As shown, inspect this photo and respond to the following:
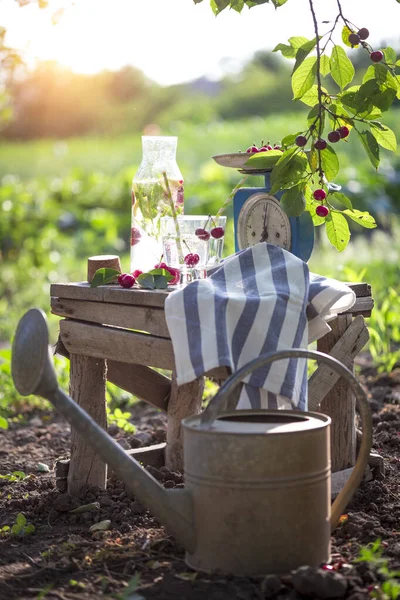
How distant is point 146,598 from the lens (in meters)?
1.81

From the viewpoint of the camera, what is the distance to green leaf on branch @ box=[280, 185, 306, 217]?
230 cm

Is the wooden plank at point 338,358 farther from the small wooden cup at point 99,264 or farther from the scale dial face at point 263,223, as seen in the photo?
the small wooden cup at point 99,264

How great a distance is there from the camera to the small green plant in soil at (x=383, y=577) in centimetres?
169

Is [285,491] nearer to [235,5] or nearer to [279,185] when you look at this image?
[279,185]

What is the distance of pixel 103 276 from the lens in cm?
250

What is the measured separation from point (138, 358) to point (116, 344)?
101mm

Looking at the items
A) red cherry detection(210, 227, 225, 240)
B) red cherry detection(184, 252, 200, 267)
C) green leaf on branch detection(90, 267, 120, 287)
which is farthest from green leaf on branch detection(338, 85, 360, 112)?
green leaf on branch detection(90, 267, 120, 287)

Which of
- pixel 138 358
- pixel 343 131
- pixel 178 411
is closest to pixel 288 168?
pixel 343 131

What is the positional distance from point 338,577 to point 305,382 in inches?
21.5

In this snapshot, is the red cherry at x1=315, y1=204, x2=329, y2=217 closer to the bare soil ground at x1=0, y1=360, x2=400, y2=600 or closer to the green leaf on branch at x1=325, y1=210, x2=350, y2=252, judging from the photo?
the green leaf on branch at x1=325, y1=210, x2=350, y2=252

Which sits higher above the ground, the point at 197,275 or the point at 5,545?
the point at 197,275

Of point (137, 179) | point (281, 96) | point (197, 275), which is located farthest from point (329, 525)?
point (281, 96)

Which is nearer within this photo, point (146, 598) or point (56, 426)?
point (146, 598)

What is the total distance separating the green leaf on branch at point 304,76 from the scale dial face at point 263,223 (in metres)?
0.30
